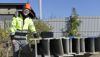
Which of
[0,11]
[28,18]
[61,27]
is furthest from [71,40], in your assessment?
[0,11]

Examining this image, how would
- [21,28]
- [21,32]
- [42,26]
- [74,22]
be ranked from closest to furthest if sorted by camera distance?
[21,32], [21,28], [42,26], [74,22]

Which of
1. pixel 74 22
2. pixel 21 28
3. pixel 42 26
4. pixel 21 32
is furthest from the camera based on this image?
pixel 74 22

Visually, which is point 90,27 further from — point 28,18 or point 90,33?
point 28,18

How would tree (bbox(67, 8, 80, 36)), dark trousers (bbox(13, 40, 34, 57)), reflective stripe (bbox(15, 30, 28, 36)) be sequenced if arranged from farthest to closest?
tree (bbox(67, 8, 80, 36)) < dark trousers (bbox(13, 40, 34, 57)) < reflective stripe (bbox(15, 30, 28, 36))

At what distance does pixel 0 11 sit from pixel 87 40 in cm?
2454

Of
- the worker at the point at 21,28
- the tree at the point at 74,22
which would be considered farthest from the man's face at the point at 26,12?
the tree at the point at 74,22

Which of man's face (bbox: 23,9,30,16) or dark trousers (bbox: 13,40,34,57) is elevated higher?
man's face (bbox: 23,9,30,16)

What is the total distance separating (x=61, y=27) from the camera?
2256 cm

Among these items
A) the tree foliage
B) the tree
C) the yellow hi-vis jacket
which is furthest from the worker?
the tree

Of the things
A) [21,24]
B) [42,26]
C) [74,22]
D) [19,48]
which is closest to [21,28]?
[21,24]

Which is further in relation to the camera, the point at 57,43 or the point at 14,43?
the point at 14,43

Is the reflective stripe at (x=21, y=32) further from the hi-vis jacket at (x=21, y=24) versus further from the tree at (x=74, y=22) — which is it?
the tree at (x=74, y=22)

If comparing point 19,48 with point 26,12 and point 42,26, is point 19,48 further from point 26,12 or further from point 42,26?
point 42,26

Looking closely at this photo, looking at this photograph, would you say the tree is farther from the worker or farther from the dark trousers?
the worker
